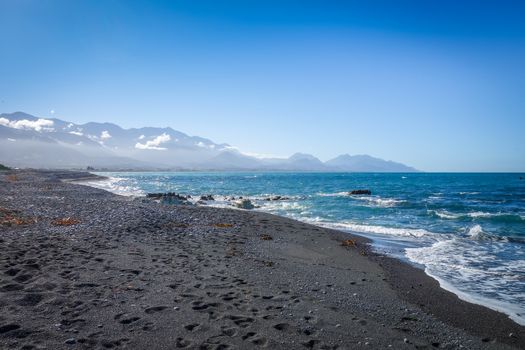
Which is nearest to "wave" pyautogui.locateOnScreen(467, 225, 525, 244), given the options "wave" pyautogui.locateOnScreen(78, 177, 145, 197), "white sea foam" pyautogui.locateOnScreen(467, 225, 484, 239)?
"white sea foam" pyautogui.locateOnScreen(467, 225, 484, 239)

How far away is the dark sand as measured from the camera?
5.63 meters

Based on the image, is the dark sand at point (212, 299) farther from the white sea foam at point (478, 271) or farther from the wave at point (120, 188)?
the wave at point (120, 188)

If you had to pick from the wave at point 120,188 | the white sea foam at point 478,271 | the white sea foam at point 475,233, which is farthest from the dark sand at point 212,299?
the wave at point 120,188

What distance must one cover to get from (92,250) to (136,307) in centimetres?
495

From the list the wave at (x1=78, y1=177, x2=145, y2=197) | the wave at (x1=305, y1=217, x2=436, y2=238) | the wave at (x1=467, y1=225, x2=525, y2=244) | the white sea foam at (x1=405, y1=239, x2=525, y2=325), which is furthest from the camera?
the wave at (x1=78, y1=177, x2=145, y2=197)

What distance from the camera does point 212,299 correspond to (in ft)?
23.7

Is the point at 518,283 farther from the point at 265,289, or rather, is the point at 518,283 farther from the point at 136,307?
the point at 136,307

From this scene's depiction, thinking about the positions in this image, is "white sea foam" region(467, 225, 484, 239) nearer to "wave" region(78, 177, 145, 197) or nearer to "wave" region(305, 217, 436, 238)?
"wave" region(305, 217, 436, 238)

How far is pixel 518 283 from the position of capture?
10750mm

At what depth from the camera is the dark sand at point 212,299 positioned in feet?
18.5

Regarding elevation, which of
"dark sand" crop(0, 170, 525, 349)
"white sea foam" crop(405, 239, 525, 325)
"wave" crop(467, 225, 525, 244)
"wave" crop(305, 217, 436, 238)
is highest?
"dark sand" crop(0, 170, 525, 349)

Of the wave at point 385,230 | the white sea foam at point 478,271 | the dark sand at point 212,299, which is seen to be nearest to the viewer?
the dark sand at point 212,299

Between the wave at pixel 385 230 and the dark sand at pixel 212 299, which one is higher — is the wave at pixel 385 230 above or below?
below

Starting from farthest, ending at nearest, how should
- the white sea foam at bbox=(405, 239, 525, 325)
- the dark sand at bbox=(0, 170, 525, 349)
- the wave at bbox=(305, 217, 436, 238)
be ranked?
1. the wave at bbox=(305, 217, 436, 238)
2. the white sea foam at bbox=(405, 239, 525, 325)
3. the dark sand at bbox=(0, 170, 525, 349)
